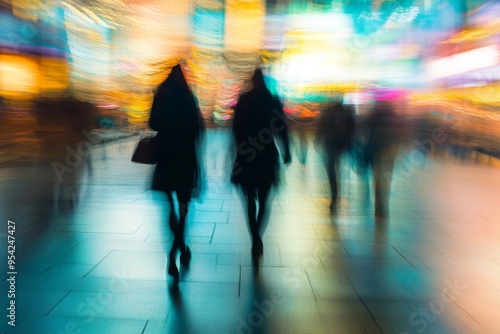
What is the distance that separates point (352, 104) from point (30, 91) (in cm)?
587

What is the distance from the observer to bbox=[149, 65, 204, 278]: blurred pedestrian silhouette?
3115 mm

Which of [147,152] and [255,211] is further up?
[147,152]

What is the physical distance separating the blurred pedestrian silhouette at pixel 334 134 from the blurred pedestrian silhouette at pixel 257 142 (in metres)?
2.09

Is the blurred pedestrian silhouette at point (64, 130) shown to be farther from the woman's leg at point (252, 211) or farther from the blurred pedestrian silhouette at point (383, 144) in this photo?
the blurred pedestrian silhouette at point (383, 144)

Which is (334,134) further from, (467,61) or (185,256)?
(467,61)

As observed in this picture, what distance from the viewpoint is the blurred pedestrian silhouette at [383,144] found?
5270 mm

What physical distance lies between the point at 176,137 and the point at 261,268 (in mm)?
1330

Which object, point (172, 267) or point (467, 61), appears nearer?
point (172, 267)

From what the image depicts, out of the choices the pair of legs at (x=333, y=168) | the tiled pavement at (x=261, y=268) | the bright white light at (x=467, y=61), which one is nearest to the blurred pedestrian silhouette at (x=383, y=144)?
the tiled pavement at (x=261, y=268)

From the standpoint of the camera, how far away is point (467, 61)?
11281 mm

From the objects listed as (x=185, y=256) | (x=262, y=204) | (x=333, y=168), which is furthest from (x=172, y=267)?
(x=333, y=168)

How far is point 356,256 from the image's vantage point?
374 cm

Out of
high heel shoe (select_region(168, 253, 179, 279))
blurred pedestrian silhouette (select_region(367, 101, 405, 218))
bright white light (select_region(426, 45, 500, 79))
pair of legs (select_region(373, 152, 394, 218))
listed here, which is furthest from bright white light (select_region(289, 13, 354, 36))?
high heel shoe (select_region(168, 253, 179, 279))

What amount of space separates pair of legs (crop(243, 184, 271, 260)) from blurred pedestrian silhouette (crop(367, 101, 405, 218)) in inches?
87.3
